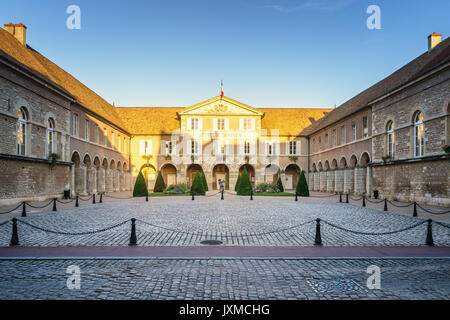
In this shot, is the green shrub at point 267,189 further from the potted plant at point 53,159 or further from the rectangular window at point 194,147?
the potted plant at point 53,159

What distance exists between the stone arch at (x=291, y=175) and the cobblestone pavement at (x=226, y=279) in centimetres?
3617

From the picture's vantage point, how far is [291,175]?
140 feet

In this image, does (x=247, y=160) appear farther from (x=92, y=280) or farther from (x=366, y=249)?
(x=92, y=280)

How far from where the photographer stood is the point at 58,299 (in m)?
4.27

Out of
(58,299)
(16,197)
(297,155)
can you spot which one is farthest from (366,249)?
(297,155)

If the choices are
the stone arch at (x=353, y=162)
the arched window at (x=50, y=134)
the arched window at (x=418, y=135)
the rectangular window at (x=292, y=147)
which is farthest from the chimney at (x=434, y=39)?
the arched window at (x=50, y=134)

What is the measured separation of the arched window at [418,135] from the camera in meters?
18.5

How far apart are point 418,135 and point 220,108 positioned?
2420 cm

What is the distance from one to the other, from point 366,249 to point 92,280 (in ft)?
20.0

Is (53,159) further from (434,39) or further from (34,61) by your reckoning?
(434,39)

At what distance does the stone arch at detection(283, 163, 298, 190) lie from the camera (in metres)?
42.4

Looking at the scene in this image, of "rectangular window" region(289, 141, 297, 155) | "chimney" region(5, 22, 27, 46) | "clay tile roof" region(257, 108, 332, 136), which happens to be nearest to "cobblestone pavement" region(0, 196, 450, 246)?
"chimney" region(5, 22, 27, 46)

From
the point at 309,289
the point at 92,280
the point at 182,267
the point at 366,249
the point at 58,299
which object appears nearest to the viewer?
the point at 58,299

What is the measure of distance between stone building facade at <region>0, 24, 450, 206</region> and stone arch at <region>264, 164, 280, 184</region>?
135mm
